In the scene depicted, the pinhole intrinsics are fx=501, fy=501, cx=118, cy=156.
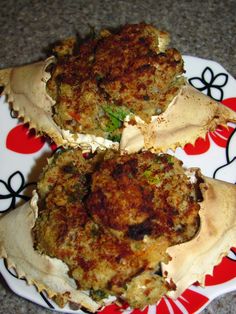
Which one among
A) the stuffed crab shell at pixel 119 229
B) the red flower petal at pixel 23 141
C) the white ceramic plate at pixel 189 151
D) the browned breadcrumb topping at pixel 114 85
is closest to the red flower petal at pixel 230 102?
the white ceramic plate at pixel 189 151

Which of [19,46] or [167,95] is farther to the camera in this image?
[19,46]

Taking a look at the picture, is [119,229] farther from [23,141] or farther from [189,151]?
[23,141]

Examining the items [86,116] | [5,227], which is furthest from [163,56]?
[5,227]

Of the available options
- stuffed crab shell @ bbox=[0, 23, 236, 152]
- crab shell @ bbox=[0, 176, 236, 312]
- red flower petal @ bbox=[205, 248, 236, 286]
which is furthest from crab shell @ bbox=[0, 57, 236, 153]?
red flower petal @ bbox=[205, 248, 236, 286]

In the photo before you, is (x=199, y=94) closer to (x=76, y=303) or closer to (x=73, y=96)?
(x=73, y=96)

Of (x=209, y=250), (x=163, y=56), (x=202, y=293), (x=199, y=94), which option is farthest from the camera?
(x=199, y=94)
